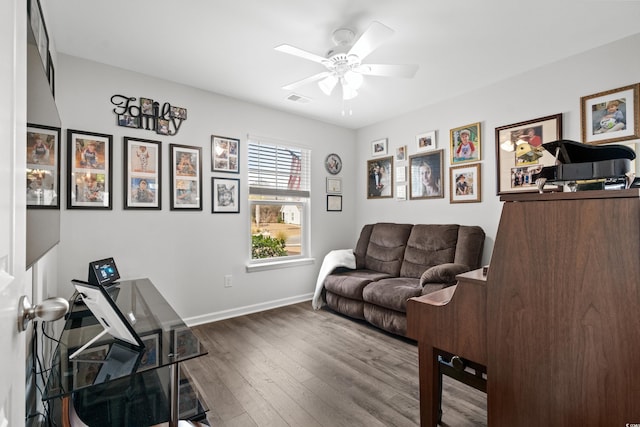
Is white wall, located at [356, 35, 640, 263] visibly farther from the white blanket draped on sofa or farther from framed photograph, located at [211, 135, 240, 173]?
framed photograph, located at [211, 135, 240, 173]

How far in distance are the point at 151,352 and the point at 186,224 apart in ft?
6.87

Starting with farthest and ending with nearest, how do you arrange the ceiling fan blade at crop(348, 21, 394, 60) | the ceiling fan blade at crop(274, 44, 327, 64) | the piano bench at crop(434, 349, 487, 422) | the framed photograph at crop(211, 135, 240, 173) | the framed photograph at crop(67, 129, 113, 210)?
1. the framed photograph at crop(211, 135, 240, 173)
2. the framed photograph at crop(67, 129, 113, 210)
3. the ceiling fan blade at crop(274, 44, 327, 64)
4. the ceiling fan blade at crop(348, 21, 394, 60)
5. the piano bench at crop(434, 349, 487, 422)

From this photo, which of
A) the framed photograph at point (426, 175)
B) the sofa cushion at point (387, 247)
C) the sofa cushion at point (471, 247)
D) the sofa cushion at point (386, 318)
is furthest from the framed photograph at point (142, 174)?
the sofa cushion at point (471, 247)

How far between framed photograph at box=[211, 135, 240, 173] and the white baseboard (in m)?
1.62

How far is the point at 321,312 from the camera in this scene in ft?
12.3

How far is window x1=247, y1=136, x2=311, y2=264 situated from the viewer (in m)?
3.82

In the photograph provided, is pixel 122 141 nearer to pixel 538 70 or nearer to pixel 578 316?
pixel 578 316

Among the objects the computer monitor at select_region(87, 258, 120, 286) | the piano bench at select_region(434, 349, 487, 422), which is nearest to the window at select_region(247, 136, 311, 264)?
the computer monitor at select_region(87, 258, 120, 286)

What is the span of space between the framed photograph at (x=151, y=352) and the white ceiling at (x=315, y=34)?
6.71ft

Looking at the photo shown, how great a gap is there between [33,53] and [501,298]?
186cm

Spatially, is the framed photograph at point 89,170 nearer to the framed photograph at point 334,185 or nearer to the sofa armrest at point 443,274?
the framed photograph at point 334,185

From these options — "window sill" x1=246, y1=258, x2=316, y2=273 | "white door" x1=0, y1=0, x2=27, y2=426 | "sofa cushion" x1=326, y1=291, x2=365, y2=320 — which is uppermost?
"white door" x1=0, y1=0, x2=27, y2=426

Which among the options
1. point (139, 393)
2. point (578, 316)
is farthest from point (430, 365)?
point (139, 393)

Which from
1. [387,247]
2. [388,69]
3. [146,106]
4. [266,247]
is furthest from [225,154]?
[387,247]
